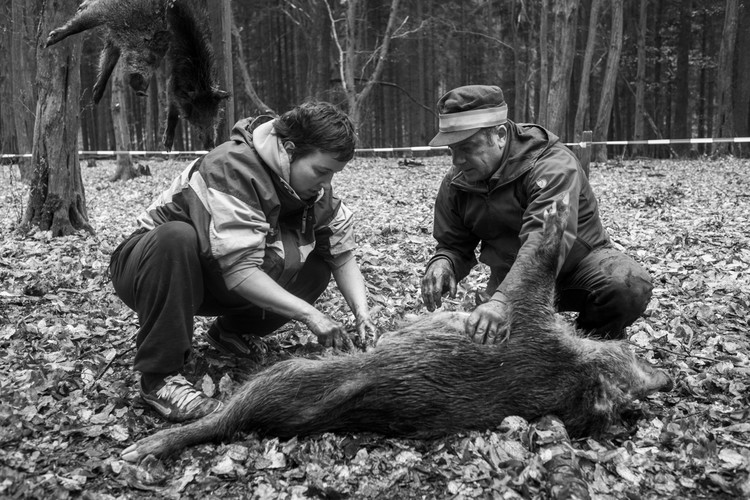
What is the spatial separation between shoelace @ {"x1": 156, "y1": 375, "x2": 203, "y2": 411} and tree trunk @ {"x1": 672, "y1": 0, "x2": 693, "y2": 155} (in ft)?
85.5

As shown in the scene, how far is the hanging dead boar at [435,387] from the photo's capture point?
274cm

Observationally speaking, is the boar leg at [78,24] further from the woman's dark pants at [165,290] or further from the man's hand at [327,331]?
the man's hand at [327,331]

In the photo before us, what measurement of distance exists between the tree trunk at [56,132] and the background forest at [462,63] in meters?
8.51

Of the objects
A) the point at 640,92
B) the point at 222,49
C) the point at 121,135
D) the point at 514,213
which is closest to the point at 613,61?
the point at 640,92

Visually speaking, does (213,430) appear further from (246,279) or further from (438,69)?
(438,69)

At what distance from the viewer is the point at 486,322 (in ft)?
9.02

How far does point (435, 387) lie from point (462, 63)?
2973cm

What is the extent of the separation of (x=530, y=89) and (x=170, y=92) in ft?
61.6

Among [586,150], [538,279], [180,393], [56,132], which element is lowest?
[180,393]

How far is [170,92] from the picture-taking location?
542 cm

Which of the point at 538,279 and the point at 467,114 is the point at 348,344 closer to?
the point at 538,279

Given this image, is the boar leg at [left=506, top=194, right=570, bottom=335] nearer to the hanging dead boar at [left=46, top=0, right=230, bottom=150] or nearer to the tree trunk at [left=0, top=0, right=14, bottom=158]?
the hanging dead boar at [left=46, top=0, right=230, bottom=150]

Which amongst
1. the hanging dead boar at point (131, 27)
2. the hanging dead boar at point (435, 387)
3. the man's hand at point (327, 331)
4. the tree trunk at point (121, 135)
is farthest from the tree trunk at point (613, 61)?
the man's hand at point (327, 331)

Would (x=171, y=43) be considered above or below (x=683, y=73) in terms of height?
below
